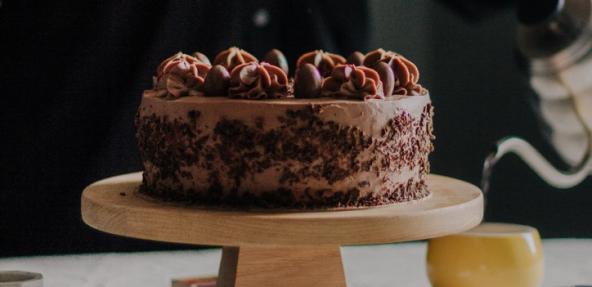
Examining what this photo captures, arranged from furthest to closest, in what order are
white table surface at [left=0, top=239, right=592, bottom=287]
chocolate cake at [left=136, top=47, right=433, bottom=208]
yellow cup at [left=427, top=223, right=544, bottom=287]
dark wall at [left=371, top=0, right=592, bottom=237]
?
dark wall at [left=371, top=0, right=592, bottom=237]
white table surface at [left=0, top=239, right=592, bottom=287]
yellow cup at [left=427, top=223, right=544, bottom=287]
chocolate cake at [left=136, top=47, right=433, bottom=208]

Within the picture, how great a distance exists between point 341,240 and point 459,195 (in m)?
0.32

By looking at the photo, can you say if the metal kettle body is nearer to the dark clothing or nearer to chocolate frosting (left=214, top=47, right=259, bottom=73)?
chocolate frosting (left=214, top=47, right=259, bottom=73)

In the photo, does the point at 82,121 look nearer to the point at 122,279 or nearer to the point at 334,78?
the point at 122,279

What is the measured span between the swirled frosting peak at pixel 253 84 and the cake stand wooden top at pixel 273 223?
18cm

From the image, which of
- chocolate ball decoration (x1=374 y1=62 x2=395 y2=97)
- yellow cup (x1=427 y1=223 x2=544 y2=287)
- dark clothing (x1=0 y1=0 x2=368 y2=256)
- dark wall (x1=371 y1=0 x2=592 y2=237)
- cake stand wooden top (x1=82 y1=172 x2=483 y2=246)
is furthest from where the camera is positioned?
dark wall (x1=371 y1=0 x2=592 y2=237)

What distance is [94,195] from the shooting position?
1400 mm

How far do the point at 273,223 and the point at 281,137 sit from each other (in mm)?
162

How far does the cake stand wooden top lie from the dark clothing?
33.0 inches

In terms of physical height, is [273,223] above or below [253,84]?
below

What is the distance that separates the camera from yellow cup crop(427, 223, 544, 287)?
1563 mm

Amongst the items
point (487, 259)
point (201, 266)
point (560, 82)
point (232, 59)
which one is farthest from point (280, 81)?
point (560, 82)

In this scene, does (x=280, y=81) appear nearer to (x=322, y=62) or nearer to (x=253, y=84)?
(x=253, y=84)

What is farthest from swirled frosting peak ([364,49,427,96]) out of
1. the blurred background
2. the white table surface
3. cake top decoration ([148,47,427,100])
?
the blurred background

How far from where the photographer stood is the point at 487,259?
156cm
